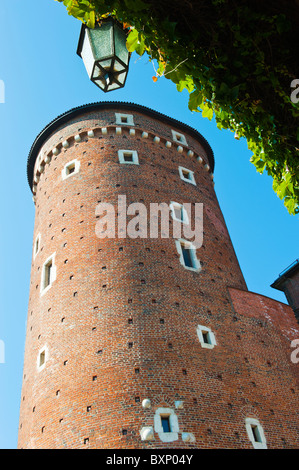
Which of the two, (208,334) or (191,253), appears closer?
(208,334)

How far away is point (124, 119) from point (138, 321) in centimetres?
889

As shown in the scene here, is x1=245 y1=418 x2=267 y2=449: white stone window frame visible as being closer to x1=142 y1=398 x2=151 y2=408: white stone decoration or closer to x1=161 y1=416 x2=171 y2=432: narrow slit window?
x1=161 y1=416 x2=171 y2=432: narrow slit window

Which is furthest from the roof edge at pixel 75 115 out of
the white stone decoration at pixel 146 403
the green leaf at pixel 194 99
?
the green leaf at pixel 194 99

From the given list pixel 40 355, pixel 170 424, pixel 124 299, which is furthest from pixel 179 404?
pixel 40 355

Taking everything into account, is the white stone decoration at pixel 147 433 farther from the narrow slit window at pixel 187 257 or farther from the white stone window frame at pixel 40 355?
the narrow slit window at pixel 187 257

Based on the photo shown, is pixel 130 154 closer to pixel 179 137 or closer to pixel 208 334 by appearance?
pixel 179 137

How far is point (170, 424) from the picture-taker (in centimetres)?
1033

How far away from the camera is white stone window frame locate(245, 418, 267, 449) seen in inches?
438

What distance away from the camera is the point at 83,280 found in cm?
1332

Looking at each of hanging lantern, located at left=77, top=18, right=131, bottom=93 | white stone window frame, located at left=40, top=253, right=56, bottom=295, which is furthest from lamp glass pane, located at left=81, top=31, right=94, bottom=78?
white stone window frame, located at left=40, top=253, right=56, bottom=295

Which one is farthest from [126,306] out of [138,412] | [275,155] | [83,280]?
[275,155]

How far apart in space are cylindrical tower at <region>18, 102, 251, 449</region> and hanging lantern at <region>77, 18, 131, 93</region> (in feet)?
28.3

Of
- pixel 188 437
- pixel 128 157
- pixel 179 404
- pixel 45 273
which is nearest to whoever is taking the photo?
pixel 188 437
